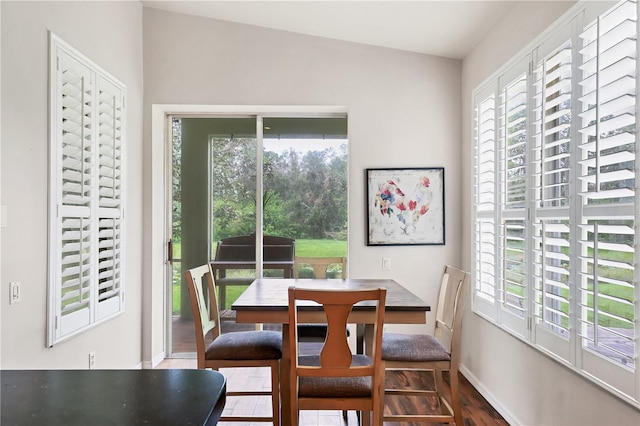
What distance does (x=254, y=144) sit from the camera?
3736mm

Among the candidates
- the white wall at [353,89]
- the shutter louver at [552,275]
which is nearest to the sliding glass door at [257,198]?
the white wall at [353,89]

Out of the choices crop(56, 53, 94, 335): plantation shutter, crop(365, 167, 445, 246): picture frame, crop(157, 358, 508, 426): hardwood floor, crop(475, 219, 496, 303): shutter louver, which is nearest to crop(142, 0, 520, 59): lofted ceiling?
crop(365, 167, 445, 246): picture frame

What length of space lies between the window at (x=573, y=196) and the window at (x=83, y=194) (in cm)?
274

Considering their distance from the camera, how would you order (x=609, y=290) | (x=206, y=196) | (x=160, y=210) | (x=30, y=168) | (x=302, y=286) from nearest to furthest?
(x=609, y=290) < (x=30, y=168) < (x=302, y=286) < (x=160, y=210) < (x=206, y=196)

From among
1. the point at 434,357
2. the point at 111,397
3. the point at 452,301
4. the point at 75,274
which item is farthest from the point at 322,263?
the point at 111,397

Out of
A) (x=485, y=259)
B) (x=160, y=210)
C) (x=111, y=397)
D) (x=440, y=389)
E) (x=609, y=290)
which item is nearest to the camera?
(x=111, y=397)

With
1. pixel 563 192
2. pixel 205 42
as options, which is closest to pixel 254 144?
pixel 205 42

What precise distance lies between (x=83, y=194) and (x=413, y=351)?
228 cm

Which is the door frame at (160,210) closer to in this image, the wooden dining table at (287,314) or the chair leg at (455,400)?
the wooden dining table at (287,314)

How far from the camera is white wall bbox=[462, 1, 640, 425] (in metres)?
1.78

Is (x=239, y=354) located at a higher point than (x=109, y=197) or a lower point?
lower

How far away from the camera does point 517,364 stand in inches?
95.6

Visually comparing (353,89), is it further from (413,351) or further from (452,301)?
(413,351)

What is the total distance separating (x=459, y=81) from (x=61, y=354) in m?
3.66
